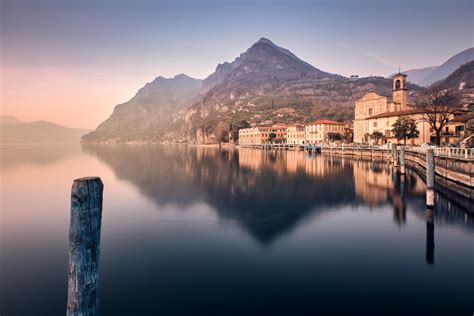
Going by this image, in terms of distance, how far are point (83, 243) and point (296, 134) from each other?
131622 millimetres

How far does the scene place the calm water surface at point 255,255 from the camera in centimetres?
1138

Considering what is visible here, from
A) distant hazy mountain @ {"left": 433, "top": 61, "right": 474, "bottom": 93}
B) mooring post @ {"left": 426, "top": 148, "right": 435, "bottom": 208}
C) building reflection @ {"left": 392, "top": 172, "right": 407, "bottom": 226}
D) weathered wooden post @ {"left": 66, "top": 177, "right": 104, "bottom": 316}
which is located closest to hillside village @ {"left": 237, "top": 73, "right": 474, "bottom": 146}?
building reflection @ {"left": 392, "top": 172, "right": 407, "bottom": 226}

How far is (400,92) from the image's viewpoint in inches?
3750

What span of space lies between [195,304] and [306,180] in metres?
32.0

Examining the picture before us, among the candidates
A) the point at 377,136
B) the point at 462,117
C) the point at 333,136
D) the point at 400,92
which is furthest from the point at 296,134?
the point at 462,117

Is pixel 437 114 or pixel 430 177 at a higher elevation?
pixel 437 114

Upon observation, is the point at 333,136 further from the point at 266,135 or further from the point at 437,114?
the point at 266,135

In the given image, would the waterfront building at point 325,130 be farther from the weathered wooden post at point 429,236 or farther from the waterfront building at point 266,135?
the weathered wooden post at point 429,236

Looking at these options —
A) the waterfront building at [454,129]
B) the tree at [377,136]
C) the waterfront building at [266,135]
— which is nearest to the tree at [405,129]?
the waterfront building at [454,129]

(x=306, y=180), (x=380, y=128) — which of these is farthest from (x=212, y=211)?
(x=380, y=128)

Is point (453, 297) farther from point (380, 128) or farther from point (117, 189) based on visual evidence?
point (380, 128)

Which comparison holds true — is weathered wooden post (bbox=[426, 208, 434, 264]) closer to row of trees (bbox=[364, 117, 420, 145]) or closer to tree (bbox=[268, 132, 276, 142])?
row of trees (bbox=[364, 117, 420, 145])

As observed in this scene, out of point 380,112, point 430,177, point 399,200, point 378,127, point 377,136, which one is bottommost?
point 399,200

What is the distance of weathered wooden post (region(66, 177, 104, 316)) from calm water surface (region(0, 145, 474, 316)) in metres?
4.40
